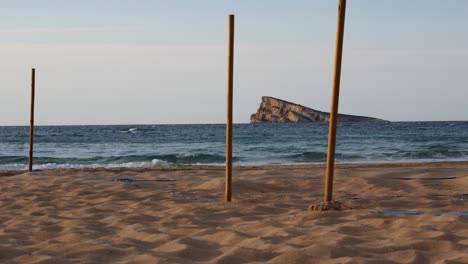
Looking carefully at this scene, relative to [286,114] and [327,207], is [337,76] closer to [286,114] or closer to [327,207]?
[327,207]

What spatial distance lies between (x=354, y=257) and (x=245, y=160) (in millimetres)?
18939

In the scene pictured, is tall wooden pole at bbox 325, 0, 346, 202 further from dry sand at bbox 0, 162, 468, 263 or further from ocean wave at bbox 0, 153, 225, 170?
ocean wave at bbox 0, 153, 225, 170

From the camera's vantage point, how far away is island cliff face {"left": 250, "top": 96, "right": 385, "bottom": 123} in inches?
3898

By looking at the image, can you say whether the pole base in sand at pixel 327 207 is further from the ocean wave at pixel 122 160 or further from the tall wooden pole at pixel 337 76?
the ocean wave at pixel 122 160

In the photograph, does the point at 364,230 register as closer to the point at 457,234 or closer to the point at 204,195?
the point at 457,234

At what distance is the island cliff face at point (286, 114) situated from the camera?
99.0 metres

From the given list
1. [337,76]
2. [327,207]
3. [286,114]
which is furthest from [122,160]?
[286,114]

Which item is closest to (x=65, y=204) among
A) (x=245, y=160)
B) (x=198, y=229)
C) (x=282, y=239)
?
(x=198, y=229)

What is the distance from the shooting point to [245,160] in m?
22.8

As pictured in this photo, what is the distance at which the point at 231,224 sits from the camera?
18.5 feet

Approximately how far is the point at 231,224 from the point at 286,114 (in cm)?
9749

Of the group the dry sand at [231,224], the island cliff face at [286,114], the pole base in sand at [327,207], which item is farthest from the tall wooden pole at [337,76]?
the island cliff face at [286,114]

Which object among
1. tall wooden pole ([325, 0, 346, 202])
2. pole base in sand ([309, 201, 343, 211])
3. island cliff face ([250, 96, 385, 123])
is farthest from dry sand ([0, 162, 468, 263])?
island cliff face ([250, 96, 385, 123])

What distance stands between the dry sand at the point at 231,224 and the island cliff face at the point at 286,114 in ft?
294
